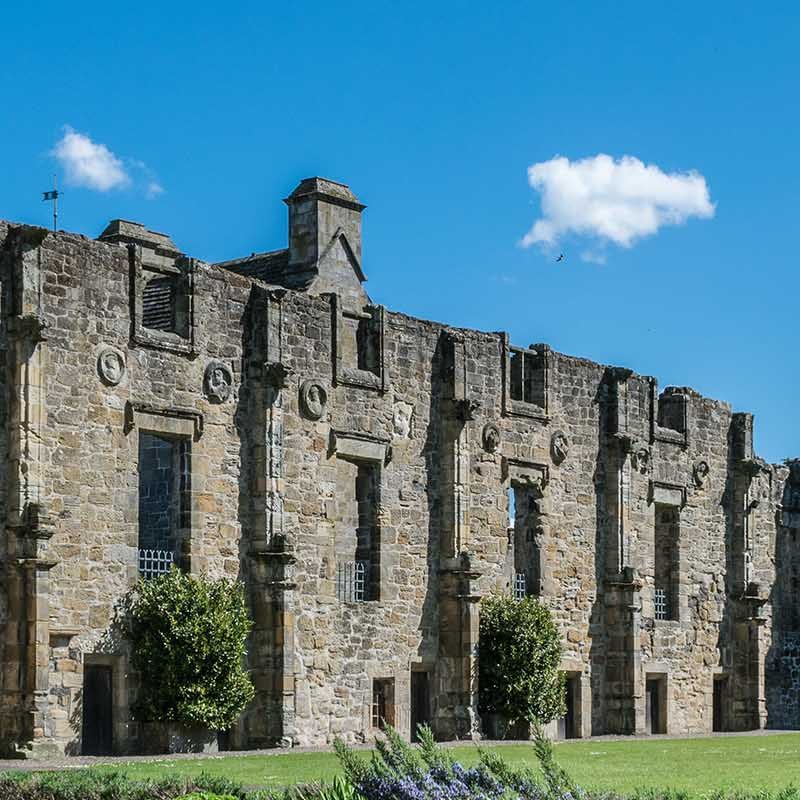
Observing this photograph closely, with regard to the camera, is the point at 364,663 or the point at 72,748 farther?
the point at 364,663

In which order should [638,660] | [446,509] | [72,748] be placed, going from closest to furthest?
[72,748], [446,509], [638,660]

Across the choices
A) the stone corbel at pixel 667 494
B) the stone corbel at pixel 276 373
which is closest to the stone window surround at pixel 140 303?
the stone corbel at pixel 276 373

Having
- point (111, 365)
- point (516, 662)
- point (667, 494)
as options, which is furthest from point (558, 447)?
point (111, 365)

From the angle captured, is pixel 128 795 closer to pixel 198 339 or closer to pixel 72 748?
pixel 72 748

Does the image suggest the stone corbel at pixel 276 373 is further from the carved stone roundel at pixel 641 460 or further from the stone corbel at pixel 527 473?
the carved stone roundel at pixel 641 460

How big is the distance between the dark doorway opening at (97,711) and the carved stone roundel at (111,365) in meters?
4.12

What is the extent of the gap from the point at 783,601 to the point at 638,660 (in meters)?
6.73

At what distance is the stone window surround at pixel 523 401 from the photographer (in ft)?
106

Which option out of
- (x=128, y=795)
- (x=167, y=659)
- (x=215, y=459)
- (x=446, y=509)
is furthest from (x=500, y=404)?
(x=128, y=795)

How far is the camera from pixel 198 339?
2670 centimetres

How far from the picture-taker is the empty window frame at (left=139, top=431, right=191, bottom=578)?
86.8 ft

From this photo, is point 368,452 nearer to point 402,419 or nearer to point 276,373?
point 402,419

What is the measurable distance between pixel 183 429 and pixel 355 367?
458 centimetres

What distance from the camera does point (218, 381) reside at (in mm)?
27000
